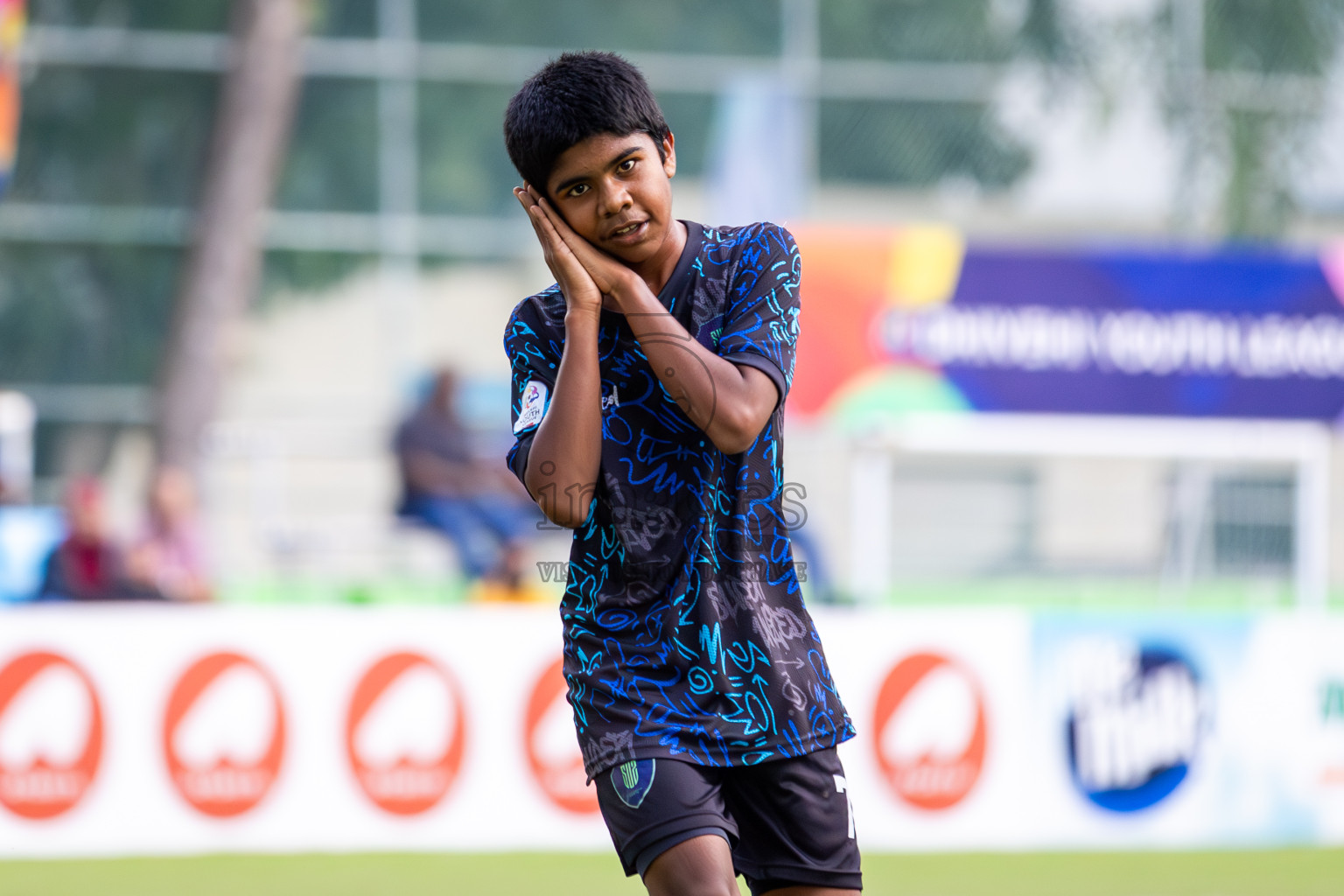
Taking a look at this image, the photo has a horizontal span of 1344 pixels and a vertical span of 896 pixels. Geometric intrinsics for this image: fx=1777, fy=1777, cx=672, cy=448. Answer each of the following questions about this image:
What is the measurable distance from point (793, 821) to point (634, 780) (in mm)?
277

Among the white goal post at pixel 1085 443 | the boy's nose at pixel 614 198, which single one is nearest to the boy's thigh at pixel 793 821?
the boy's nose at pixel 614 198

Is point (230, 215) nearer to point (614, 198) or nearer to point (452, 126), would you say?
point (452, 126)

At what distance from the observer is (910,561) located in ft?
42.9

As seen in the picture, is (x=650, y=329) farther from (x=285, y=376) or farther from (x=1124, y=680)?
(x=285, y=376)

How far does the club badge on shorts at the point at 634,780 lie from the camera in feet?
8.95

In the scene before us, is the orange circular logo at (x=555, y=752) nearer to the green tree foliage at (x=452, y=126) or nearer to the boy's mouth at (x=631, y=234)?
the boy's mouth at (x=631, y=234)

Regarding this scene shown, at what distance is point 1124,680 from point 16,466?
903 cm

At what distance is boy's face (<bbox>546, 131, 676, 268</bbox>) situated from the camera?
2727mm

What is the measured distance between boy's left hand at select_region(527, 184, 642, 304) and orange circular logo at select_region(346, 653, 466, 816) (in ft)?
15.7

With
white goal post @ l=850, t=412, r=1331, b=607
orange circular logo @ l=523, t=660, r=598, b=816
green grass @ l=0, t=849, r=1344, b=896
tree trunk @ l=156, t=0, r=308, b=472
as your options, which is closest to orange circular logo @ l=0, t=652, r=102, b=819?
green grass @ l=0, t=849, r=1344, b=896

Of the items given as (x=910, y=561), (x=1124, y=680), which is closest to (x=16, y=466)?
(x=910, y=561)

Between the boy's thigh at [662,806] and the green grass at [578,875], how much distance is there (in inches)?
143

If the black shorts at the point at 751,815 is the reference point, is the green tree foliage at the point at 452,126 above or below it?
above

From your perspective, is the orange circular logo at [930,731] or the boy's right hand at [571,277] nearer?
the boy's right hand at [571,277]
